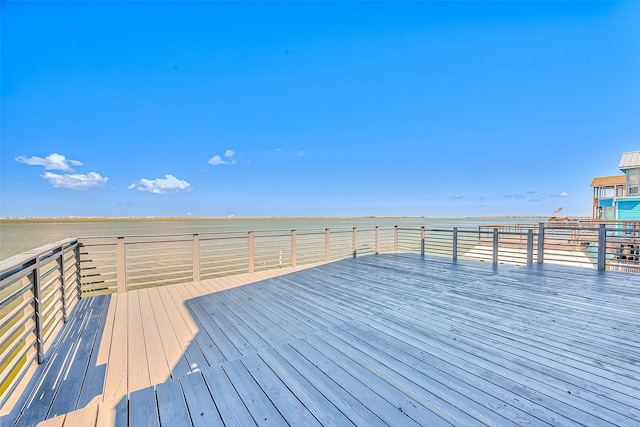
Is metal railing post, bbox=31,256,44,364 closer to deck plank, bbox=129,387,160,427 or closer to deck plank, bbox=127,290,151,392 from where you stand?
deck plank, bbox=127,290,151,392

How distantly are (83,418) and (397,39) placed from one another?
1238 centimetres

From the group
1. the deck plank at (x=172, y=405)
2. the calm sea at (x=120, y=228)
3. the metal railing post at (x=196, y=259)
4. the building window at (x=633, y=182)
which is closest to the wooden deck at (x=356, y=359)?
the deck plank at (x=172, y=405)

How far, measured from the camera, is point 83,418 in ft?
4.17

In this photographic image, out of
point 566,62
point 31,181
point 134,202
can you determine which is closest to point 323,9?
point 566,62

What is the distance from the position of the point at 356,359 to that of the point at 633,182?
59.2ft

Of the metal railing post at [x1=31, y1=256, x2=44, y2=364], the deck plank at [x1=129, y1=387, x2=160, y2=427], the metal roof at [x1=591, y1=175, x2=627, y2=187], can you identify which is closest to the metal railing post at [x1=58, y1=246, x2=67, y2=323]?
the metal railing post at [x1=31, y1=256, x2=44, y2=364]

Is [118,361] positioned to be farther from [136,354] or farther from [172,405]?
[172,405]

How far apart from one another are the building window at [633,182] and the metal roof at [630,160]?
339 millimetres

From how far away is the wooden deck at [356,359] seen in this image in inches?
52.4

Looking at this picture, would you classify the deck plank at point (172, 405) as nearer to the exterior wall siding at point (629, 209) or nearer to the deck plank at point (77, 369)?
the deck plank at point (77, 369)

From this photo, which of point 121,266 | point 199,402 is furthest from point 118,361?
point 121,266

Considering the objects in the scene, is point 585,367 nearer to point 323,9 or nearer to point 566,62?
point 323,9

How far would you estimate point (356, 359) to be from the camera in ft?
6.12

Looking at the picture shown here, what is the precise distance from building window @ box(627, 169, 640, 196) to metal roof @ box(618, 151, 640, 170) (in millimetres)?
339
